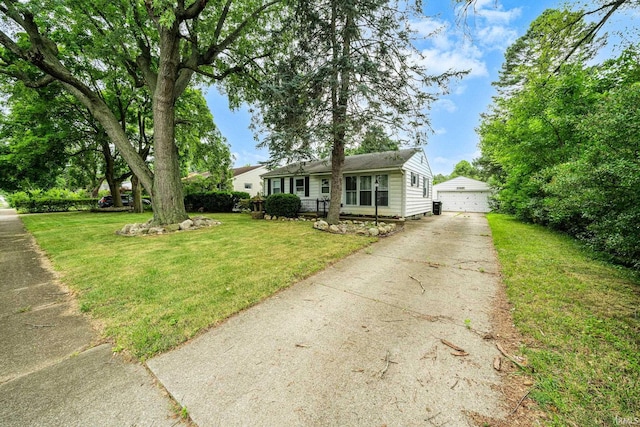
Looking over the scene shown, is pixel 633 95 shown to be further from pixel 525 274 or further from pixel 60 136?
pixel 60 136

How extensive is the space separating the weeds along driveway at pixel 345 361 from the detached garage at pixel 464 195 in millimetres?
22269

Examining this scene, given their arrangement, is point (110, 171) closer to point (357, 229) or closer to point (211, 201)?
point (211, 201)

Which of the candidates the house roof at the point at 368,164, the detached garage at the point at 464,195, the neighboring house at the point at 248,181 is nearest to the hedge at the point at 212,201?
the house roof at the point at 368,164

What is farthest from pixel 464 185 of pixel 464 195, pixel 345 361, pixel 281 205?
pixel 345 361

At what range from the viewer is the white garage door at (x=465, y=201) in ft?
72.0

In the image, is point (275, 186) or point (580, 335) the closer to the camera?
point (580, 335)

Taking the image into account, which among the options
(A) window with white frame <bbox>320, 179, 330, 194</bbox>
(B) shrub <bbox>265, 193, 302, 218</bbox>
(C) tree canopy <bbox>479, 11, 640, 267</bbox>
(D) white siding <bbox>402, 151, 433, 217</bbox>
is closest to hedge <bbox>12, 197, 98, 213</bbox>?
(B) shrub <bbox>265, 193, 302, 218</bbox>

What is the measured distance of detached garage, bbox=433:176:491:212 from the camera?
2196cm

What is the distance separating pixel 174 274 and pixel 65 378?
2.38 meters

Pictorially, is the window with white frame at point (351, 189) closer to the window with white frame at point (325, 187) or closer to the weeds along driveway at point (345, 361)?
the window with white frame at point (325, 187)

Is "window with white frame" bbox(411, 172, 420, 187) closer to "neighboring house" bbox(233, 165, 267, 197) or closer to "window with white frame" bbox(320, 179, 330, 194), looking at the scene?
"window with white frame" bbox(320, 179, 330, 194)

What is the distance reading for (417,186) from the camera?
13477mm

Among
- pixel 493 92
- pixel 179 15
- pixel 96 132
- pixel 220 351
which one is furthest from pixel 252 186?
pixel 220 351

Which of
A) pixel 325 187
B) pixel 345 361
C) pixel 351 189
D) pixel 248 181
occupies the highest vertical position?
pixel 248 181
